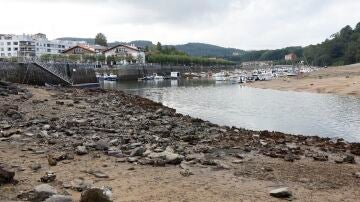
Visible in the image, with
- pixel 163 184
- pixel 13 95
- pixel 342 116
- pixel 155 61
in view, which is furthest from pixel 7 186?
pixel 155 61

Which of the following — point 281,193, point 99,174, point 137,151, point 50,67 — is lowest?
point 281,193

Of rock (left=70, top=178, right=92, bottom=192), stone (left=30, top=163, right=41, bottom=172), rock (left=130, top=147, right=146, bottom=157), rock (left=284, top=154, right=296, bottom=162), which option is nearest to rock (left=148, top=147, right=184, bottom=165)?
rock (left=130, top=147, right=146, bottom=157)

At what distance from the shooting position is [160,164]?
45.2ft

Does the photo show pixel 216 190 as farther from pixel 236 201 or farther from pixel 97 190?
pixel 97 190

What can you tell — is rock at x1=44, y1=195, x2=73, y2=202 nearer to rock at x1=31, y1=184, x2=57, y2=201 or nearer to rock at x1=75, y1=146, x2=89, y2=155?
rock at x1=31, y1=184, x2=57, y2=201

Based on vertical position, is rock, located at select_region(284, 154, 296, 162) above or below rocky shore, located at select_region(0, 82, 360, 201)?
below

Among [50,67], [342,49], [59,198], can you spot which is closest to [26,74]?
[50,67]

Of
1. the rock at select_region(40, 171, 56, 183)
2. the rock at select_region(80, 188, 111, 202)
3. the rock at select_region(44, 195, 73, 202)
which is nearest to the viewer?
the rock at select_region(80, 188, 111, 202)

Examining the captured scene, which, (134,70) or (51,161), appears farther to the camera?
(134,70)

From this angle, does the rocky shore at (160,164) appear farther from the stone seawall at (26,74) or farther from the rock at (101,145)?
the stone seawall at (26,74)

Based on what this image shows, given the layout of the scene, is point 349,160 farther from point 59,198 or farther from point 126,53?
point 126,53

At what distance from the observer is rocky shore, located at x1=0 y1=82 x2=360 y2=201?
35.7 feet

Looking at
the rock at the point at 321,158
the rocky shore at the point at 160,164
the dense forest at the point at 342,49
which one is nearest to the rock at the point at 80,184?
the rocky shore at the point at 160,164

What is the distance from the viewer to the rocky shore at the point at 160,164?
10.9 metres
